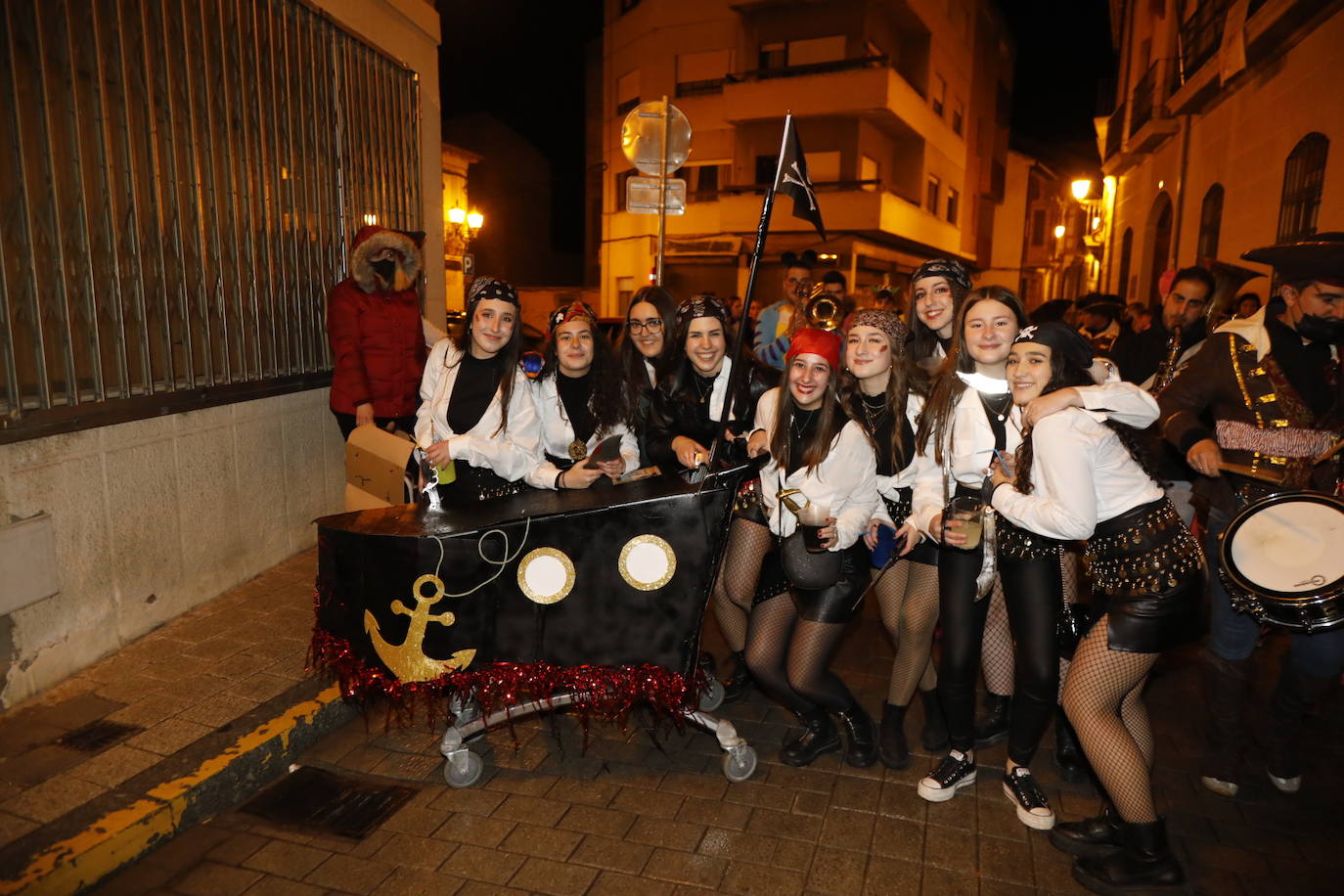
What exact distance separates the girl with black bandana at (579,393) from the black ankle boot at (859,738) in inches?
59.1

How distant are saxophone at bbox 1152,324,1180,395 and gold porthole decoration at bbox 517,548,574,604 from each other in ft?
12.1

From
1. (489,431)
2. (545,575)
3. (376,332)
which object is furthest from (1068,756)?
(376,332)

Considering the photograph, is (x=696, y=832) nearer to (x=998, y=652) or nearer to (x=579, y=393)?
(x=998, y=652)

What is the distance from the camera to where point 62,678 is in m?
4.14

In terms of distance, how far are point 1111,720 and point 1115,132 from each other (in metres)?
20.3

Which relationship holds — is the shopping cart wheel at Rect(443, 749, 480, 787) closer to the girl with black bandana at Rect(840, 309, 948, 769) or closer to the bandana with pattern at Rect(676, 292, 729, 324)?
the girl with black bandana at Rect(840, 309, 948, 769)

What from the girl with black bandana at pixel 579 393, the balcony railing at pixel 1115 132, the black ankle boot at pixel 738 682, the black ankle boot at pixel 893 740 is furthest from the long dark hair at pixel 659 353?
the balcony railing at pixel 1115 132

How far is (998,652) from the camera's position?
3.80 meters

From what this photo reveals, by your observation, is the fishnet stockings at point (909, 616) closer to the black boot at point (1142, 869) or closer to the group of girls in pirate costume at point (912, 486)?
the group of girls in pirate costume at point (912, 486)

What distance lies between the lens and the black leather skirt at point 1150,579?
2.80 metres

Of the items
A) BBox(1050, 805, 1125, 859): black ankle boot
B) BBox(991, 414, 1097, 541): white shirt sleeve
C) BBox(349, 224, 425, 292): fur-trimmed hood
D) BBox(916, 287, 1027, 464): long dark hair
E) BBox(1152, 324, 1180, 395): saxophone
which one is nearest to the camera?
BBox(991, 414, 1097, 541): white shirt sleeve

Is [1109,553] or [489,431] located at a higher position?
[489,431]

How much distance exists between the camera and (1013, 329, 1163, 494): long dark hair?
2922 mm

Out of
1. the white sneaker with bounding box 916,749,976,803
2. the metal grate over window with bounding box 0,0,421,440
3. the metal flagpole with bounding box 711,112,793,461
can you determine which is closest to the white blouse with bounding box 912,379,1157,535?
the metal flagpole with bounding box 711,112,793,461
